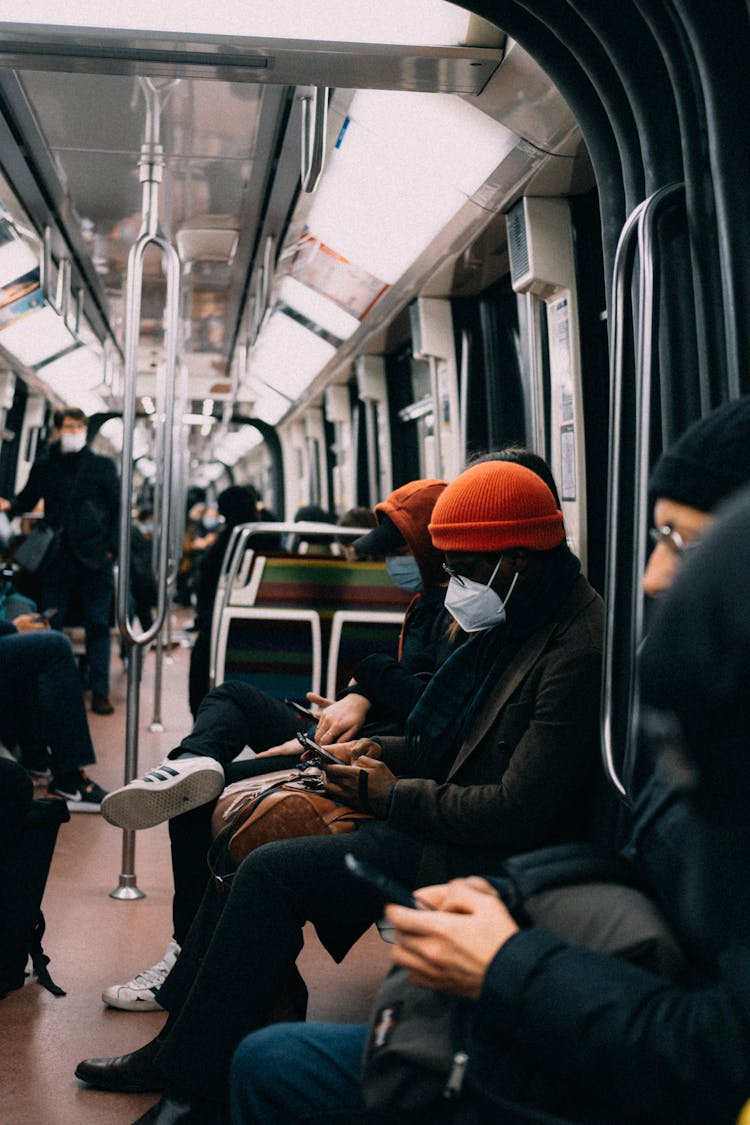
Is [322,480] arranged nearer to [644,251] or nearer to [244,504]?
[244,504]

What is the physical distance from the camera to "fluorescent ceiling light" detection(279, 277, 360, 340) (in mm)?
7453

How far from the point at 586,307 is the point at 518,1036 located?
3227mm

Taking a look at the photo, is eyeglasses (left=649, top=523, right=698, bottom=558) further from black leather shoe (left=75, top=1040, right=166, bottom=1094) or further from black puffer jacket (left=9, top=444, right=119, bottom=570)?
black puffer jacket (left=9, top=444, right=119, bottom=570)

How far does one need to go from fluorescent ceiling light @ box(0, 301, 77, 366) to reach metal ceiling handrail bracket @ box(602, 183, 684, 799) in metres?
6.36

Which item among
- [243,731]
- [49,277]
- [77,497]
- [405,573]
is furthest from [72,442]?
[243,731]

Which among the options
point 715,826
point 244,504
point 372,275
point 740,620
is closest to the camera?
point 740,620

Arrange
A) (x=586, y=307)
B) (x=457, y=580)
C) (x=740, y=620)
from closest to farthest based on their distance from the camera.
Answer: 1. (x=740, y=620)
2. (x=457, y=580)
3. (x=586, y=307)

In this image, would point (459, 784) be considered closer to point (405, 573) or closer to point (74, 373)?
point (405, 573)

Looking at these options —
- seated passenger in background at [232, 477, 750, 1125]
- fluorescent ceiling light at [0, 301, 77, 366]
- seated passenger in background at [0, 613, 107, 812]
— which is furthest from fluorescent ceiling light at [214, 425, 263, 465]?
seated passenger in background at [232, 477, 750, 1125]

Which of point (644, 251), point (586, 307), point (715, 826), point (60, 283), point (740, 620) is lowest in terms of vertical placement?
point (715, 826)

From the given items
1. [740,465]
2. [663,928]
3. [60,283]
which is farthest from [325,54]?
[60,283]

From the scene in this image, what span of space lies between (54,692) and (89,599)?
254 centimetres

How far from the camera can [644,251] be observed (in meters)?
2.09

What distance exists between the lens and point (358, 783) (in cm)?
238
